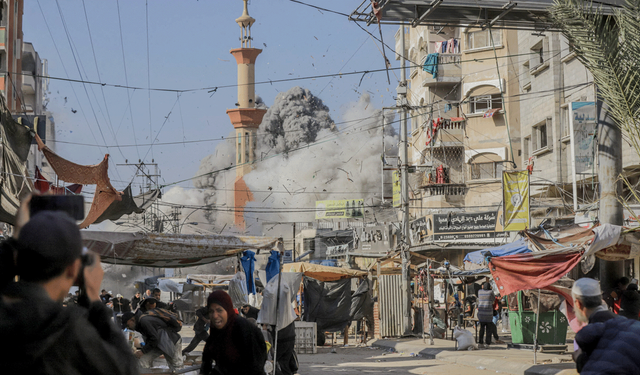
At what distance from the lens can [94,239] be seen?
41.2 feet

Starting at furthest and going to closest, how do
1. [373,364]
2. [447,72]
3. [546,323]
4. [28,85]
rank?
[447,72] < [28,85] < [373,364] < [546,323]

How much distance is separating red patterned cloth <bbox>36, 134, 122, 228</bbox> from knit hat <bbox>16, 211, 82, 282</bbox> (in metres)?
13.3

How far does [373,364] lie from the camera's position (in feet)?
54.1

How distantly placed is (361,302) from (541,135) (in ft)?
31.2

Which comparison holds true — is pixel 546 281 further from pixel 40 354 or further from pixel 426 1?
pixel 40 354

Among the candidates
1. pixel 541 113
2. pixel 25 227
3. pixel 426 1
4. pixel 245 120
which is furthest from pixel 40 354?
pixel 245 120

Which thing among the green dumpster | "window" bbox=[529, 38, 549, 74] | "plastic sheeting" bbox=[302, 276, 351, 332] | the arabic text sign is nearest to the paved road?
the green dumpster

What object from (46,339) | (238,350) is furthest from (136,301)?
(46,339)

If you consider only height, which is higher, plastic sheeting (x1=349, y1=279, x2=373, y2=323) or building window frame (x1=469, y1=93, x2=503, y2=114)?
building window frame (x1=469, y1=93, x2=503, y2=114)

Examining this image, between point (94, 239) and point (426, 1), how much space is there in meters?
7.64

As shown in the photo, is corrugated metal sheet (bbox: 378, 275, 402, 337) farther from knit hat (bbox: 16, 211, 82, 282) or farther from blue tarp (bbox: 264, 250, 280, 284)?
knit hat (bbox: 16, 211, 82, 282)

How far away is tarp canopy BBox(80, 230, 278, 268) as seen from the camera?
13.0m

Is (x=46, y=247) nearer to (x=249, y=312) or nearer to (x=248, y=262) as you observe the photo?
(x=249, y=312)

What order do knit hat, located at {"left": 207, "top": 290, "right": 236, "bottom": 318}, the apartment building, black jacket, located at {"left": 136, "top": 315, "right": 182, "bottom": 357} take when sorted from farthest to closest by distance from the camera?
the apartment building → black jacket, located at {"left": 136, "top": 315, "right": 182, "bottom": 357} → knit hat, located at {"left": 207, "top": 290, "right": 236, "bottom": 318}
